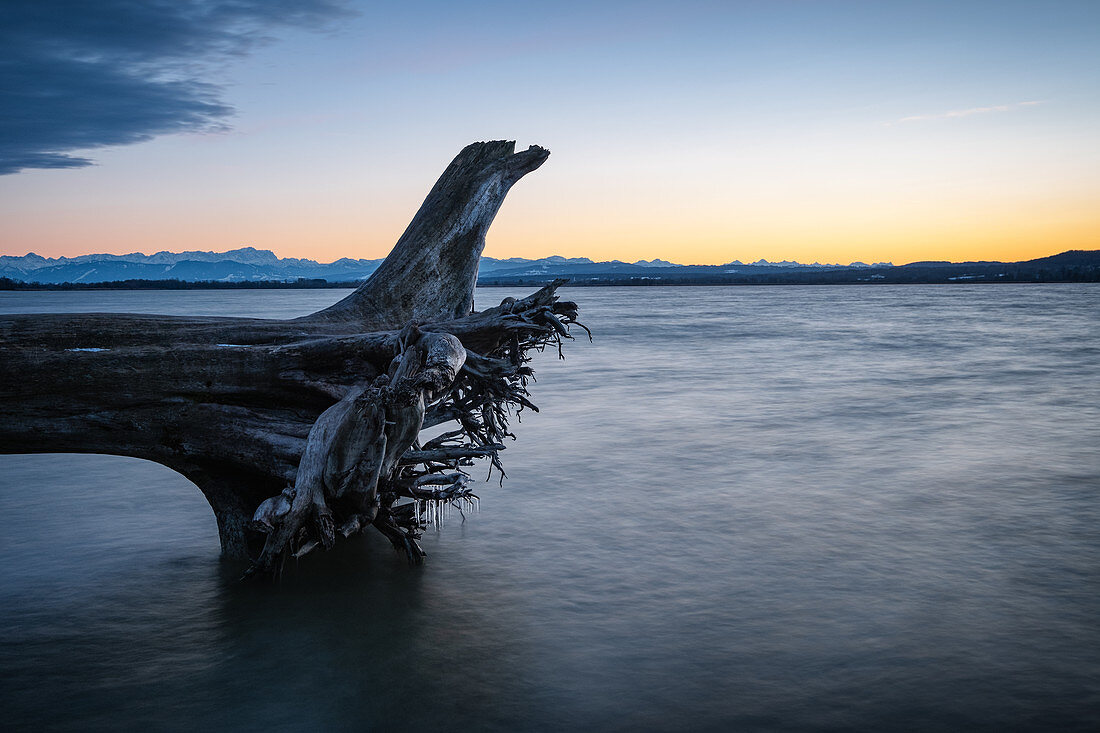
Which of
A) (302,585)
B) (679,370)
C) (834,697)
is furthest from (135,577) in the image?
(679,370)

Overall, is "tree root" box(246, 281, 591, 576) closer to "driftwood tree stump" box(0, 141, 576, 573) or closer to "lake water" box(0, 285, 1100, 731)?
"driftwood tree stump" box(0, 141, 576, 573)

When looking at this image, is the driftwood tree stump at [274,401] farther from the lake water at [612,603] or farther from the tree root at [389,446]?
the lake water at [612,603]

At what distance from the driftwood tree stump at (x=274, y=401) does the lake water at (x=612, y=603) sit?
2.10ft

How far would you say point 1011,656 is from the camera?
15.0 feet

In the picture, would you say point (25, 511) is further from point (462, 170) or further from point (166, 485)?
point (462, 170)

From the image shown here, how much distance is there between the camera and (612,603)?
5.40 meters

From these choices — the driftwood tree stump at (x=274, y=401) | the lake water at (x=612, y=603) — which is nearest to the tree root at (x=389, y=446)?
the driftwood tree stump at (x=274, y=401)

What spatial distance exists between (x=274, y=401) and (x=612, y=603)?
9.25 ft

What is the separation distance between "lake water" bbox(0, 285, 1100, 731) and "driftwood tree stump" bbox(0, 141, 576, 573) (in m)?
0.64

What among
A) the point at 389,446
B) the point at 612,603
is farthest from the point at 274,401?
the point at 612,603

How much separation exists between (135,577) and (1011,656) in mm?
5862

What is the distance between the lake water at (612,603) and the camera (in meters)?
4.09

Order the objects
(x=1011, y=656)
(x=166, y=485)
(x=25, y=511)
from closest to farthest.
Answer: (x=1011, y=656), (x=25, y=511), (x=166, y=485)

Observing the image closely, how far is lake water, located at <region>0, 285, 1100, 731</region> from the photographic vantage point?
4.09 metres
